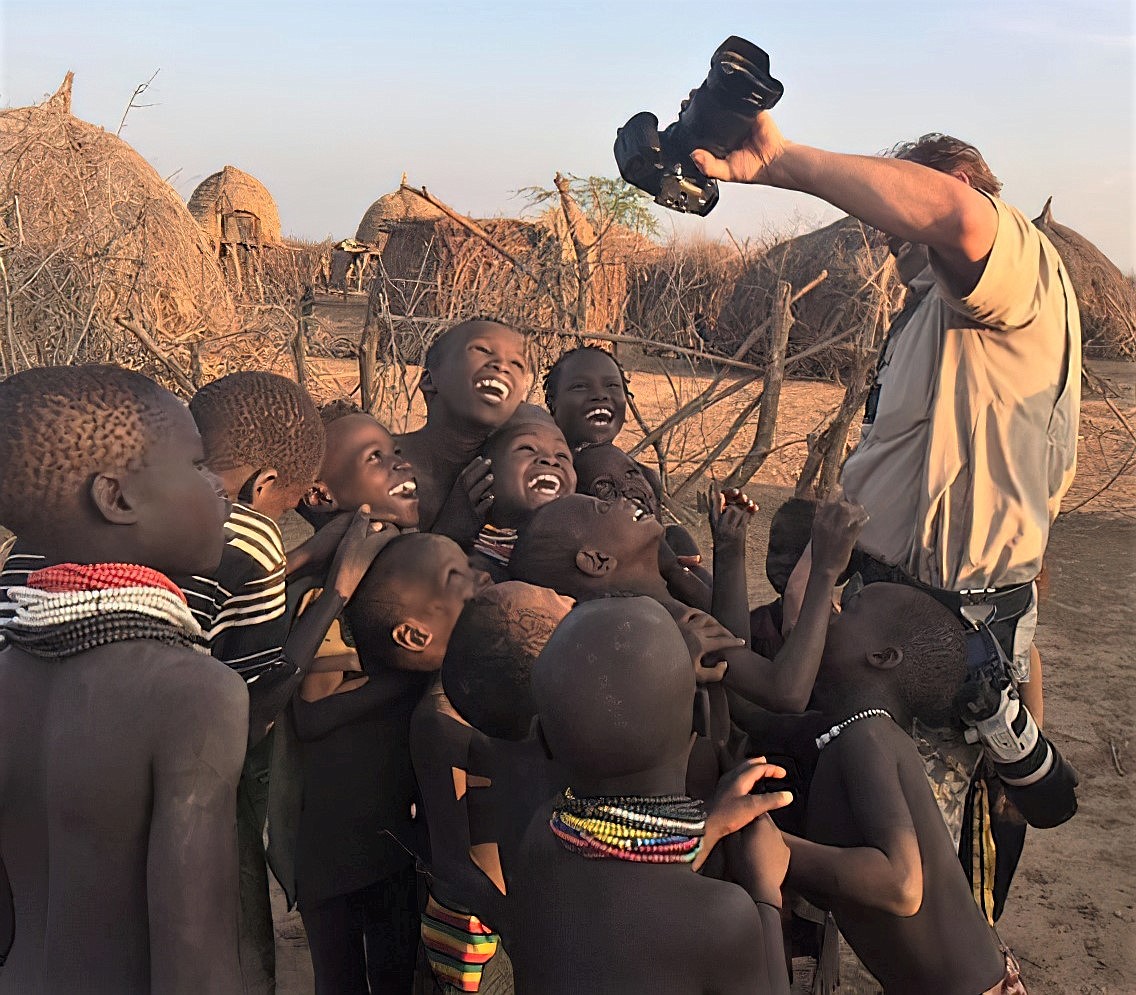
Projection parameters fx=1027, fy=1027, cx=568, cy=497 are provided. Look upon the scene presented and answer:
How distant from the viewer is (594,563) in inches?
A: 90.5

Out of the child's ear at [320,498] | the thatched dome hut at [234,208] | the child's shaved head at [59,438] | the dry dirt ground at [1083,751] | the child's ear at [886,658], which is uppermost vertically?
the thatched dome hut at [234,208]

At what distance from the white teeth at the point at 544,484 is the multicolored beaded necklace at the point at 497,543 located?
0.45ft

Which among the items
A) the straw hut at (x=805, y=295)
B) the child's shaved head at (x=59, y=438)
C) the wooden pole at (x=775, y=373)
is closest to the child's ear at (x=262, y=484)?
the child's shaved head at (x=59, y=438)

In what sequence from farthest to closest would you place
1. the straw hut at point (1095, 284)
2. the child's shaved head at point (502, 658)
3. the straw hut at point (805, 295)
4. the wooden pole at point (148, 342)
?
1. the straw hut at point (805, 295)
2. the straw hut at point (1095, 284)
3. the wooden pole at point (148, 342)
4. the child's shaved head at point (502, 658)

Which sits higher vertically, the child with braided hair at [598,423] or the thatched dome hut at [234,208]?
the thatched dome hut at [234,208]

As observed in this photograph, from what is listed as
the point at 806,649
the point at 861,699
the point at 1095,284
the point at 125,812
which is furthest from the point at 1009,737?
the point at 1095,284

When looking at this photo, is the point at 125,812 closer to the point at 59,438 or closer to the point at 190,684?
the point at 190,684

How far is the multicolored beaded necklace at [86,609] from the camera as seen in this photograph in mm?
1353

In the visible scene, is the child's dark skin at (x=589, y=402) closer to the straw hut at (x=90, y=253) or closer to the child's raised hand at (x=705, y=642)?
the child's raised hand at (x=705, y=642)

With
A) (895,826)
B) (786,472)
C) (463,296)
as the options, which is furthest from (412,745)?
(786,472)

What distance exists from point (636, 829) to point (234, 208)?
72.7 ft

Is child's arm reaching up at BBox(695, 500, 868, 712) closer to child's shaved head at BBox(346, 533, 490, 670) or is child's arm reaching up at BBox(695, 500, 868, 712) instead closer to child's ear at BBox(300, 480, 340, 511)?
child's shaved head at BBox(346, 533, 490, 670)

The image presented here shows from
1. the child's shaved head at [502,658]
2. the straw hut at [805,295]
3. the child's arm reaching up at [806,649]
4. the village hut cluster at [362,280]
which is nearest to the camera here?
the child's shaved head at [502,658]

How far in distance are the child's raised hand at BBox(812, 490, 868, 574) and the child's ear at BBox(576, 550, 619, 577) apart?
449 millimetres
